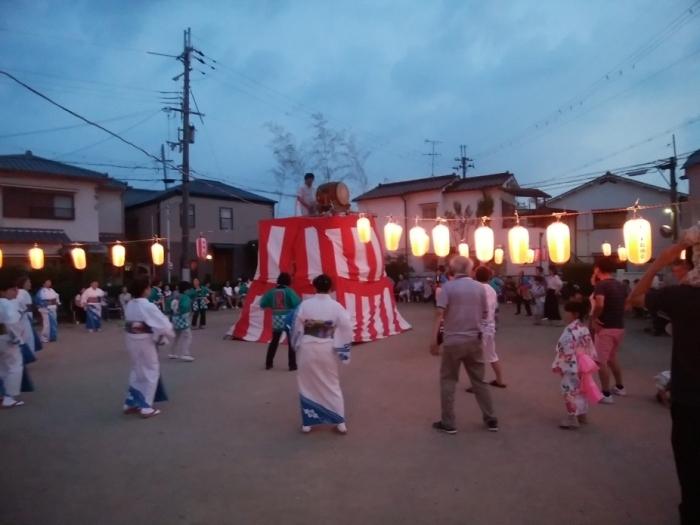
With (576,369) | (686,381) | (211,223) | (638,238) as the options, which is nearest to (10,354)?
(576,369)

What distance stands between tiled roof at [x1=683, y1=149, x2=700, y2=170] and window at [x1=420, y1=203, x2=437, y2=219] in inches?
466

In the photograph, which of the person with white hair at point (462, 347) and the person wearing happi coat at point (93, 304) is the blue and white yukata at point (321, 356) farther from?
the person wearing happi coat at point (93, 304)

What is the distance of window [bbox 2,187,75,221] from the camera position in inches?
809

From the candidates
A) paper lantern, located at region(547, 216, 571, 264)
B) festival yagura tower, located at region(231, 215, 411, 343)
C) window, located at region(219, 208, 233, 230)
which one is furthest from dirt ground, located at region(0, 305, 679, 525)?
window, located at region(219, 208, 233, 230)

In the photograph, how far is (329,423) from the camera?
5.04 m

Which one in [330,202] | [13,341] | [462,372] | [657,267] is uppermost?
[330,202]

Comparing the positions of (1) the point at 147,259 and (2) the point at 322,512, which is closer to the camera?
(2) the point at 322,512

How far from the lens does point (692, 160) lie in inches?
749

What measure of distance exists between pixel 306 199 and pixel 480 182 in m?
16.4

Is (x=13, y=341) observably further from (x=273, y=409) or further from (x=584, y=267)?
(x=584, y=267)

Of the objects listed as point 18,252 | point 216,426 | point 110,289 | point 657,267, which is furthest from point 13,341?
point 18,252

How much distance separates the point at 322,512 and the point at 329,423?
5.60 ft

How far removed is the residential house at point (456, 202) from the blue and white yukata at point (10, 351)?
1880cm

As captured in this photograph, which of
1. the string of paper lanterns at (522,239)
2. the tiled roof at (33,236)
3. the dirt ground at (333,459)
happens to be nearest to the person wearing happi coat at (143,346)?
the dirt ground at (333,459)
